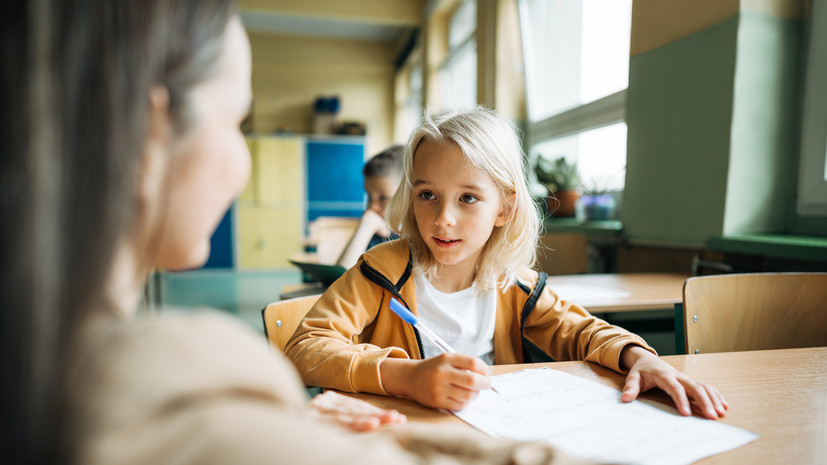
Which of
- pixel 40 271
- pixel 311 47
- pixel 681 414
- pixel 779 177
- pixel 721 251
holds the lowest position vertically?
pixel 681 414

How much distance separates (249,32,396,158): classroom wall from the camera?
6.75 metres

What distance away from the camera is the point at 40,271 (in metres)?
Result: 0.23

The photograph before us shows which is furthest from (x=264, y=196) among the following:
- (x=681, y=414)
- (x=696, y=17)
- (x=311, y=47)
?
(x=681, y=414)

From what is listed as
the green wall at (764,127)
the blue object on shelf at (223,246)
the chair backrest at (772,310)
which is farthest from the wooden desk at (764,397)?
the blue object on shelf at (223,246)

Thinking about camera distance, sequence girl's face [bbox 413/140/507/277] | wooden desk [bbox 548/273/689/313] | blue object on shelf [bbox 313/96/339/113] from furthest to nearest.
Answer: blue object on shelf [bbox 313/96/339/113] → wooden desk [bbox 548/273/689/313] → girl's face [bbox 413/140/507/277]

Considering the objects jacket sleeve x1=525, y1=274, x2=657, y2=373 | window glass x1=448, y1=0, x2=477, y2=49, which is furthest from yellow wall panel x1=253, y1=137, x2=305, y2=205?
jacket sleeve x1=525, y1=274, x2=657, y2=373

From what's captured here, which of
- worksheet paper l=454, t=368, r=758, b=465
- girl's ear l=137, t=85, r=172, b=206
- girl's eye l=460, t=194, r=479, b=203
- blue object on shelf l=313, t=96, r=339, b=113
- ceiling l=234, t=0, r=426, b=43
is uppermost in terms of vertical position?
ceiling l=234, t=0, r=426, b=43

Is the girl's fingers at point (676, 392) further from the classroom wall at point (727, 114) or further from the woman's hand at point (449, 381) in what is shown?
the classroom wall at point (727, 114)

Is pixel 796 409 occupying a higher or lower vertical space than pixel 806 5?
lower

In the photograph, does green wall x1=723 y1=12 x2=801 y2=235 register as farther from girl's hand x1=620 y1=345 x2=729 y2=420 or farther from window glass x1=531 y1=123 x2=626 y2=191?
girl's hand x1=620 y1=345 x2=729 y2=420

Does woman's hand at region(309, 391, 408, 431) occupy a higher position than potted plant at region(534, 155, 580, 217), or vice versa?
potted plant at region(534, 155, 580, 217)

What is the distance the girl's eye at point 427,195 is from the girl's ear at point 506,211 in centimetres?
19

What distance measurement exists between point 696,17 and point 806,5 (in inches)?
13.9

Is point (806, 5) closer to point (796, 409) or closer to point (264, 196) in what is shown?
point (796, 409)
